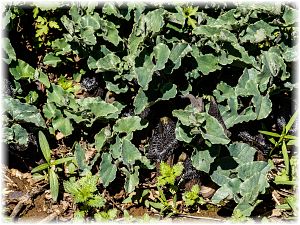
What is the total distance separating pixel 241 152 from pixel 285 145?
0.28 metres

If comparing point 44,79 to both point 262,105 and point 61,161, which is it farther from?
point 262,105

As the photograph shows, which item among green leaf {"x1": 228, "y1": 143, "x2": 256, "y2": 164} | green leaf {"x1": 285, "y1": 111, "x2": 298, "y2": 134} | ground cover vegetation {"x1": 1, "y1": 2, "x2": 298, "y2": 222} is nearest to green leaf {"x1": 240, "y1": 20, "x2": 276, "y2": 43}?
ground cover vegetation {"x1": 1, "y1": 2, "x2": 298, "y2": 222}

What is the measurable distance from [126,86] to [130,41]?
33 cm

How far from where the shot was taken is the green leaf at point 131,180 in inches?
139

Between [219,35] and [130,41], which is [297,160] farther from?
[130,41]

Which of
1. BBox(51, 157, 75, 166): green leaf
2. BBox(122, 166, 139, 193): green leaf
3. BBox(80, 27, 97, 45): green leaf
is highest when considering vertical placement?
BBox(80, 27, 97, 45): green leaf

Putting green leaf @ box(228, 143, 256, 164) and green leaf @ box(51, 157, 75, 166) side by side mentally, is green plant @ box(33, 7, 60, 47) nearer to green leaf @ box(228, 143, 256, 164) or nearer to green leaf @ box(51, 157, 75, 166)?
green leaf @ box(51, 157, 75, 166)

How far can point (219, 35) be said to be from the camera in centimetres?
348

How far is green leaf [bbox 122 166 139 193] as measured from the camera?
11.6 ft

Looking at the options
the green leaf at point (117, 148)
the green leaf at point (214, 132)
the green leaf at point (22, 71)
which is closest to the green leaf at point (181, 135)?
the green leaf at point (214, 132)

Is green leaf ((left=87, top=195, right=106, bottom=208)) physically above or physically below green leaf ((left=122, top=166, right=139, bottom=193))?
below

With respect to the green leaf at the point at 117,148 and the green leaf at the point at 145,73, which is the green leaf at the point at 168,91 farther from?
the green leaf at the point at 117,148

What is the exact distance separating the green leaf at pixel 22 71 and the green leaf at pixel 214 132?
1155 millimetres

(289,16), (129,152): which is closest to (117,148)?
(129,152)
